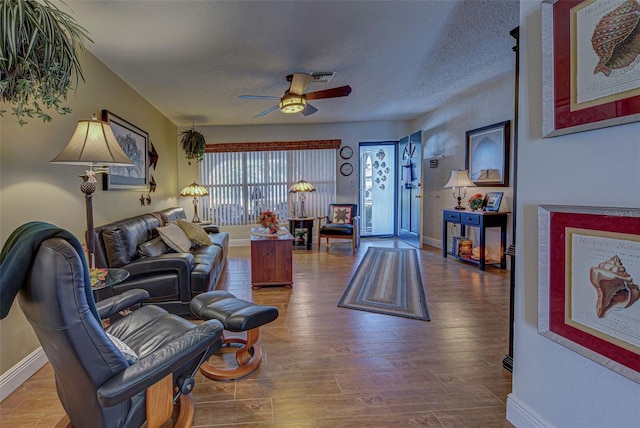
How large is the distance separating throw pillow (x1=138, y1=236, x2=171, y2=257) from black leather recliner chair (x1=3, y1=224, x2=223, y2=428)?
1.96 metres

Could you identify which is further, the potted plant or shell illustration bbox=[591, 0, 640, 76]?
the potted plant

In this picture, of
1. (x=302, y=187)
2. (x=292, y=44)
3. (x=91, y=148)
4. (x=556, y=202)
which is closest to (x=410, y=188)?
(x=302, y=187)

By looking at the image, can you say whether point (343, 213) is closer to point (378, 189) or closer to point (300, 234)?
point (300, 234)

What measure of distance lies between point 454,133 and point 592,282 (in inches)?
190

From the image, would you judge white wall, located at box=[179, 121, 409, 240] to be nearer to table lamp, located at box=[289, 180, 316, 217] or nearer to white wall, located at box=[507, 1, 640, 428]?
table lamp, located at box=[289, 180, 316, 217]

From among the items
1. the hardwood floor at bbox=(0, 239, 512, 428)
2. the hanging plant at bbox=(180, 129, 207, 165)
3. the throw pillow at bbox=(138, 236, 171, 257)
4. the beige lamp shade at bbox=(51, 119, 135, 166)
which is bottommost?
the hardwood floor at bbox=(0, 239, 512, 428)

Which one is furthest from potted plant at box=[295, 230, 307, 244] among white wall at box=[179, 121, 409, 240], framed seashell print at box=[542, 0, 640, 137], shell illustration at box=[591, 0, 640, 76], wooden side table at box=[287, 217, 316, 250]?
shell illustration at box=[591, 0, 640, 76]

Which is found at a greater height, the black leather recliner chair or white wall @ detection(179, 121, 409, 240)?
white wall @ detection(179, 121, 409, 240)

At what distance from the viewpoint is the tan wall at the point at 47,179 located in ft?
6.40

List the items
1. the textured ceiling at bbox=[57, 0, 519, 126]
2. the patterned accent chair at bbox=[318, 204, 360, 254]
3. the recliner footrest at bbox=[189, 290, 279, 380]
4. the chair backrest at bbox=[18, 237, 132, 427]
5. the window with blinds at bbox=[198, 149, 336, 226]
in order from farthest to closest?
the window with blinds at bbox=[198, 149, 336, 226] → the patterned accent chair at bbox=[318, 204, 360, 254] → the textured ceiling at bbox=[57, 0, 519, 126] → the recliner footrest at bbox=[189, 290, 279, 380] → the chair backrest at bbox=[18, 237, 132, 427]

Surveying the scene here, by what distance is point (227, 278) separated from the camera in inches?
166

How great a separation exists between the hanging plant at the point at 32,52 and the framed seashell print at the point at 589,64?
82.3 inches

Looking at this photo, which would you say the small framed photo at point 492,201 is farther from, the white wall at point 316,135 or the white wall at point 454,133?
the white wall at point 316,135

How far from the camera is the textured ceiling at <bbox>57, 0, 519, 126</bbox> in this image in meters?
2.43
